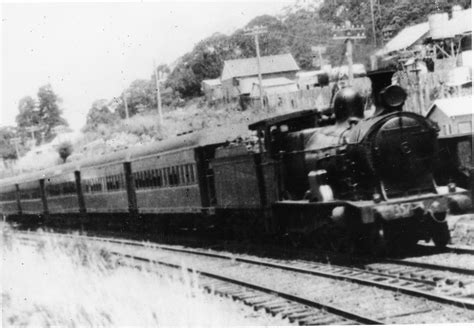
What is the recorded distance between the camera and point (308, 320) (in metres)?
7.32

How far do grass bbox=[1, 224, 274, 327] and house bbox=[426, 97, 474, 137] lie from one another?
1595 centimetres

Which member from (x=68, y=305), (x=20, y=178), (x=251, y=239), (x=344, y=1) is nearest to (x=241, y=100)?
(x=344, y=1)

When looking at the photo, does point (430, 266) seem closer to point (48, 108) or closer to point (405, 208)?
point (405, 208)

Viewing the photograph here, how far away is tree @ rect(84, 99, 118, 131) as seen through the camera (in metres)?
66.5

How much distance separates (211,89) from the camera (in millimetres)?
65938

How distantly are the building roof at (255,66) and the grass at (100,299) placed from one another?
52869 millimetres

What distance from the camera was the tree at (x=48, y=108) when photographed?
58719 mm

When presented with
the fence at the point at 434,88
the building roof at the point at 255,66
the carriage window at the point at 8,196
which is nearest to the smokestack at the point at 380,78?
the fence at the point at 434,88

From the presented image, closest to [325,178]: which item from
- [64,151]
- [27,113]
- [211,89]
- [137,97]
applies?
[64,151]

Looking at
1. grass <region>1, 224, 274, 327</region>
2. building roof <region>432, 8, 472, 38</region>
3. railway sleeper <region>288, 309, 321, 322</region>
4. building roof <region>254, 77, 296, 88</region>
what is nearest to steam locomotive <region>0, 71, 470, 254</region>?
railway sleeper <region>288, 309, 321, 322</region>

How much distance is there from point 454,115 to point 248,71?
42963 mm

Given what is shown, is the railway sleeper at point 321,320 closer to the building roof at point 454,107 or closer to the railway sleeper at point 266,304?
the railway sleeper at point 266,304

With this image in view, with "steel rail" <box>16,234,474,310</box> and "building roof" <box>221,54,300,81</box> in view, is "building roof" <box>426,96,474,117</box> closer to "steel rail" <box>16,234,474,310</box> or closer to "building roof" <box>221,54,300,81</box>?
"steel rail" <box>16,234,474,310</box>

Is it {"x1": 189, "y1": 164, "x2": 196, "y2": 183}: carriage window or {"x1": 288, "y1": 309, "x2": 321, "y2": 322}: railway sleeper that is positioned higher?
{"x1": 189, "y1": 164, "x2": 196, "y2": 183}: carriage window
